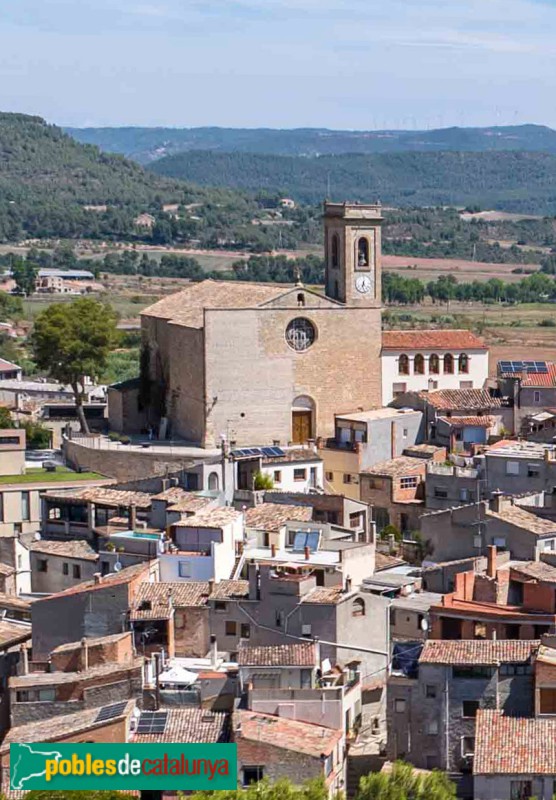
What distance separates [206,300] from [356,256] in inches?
147

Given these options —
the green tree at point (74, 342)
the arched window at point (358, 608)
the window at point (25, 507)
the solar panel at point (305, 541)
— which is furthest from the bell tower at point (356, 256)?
the arched window at point (358, 608)

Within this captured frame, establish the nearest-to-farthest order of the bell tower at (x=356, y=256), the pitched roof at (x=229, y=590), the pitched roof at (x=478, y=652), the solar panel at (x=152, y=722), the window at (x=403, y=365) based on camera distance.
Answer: the solar panel at (x=152, y=722)
the pitched roof at (x=478, y=652)
the pitched roof at (x=229, y=590)
the bell tower at (x=356, y=256)
the window at (x=403, y=365)

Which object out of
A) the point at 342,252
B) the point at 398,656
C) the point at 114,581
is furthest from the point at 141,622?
the point at 342,252

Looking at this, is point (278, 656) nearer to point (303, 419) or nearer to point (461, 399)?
point (303, 419)

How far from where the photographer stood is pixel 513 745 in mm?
25531

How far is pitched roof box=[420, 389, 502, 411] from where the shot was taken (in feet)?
149

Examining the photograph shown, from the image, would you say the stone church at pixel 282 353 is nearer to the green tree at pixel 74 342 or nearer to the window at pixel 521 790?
the green tree at pixel 74 342

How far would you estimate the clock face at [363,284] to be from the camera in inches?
1854

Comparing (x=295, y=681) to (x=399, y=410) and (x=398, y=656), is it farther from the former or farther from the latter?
(x=399, y=410)

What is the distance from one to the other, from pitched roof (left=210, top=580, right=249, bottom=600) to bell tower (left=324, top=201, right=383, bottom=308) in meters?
16.0

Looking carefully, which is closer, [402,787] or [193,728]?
[402,787]

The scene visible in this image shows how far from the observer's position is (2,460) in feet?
142

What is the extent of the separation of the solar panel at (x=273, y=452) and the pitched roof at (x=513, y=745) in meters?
16.4

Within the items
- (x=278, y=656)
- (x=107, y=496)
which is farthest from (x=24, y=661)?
(x=107, y=496)
